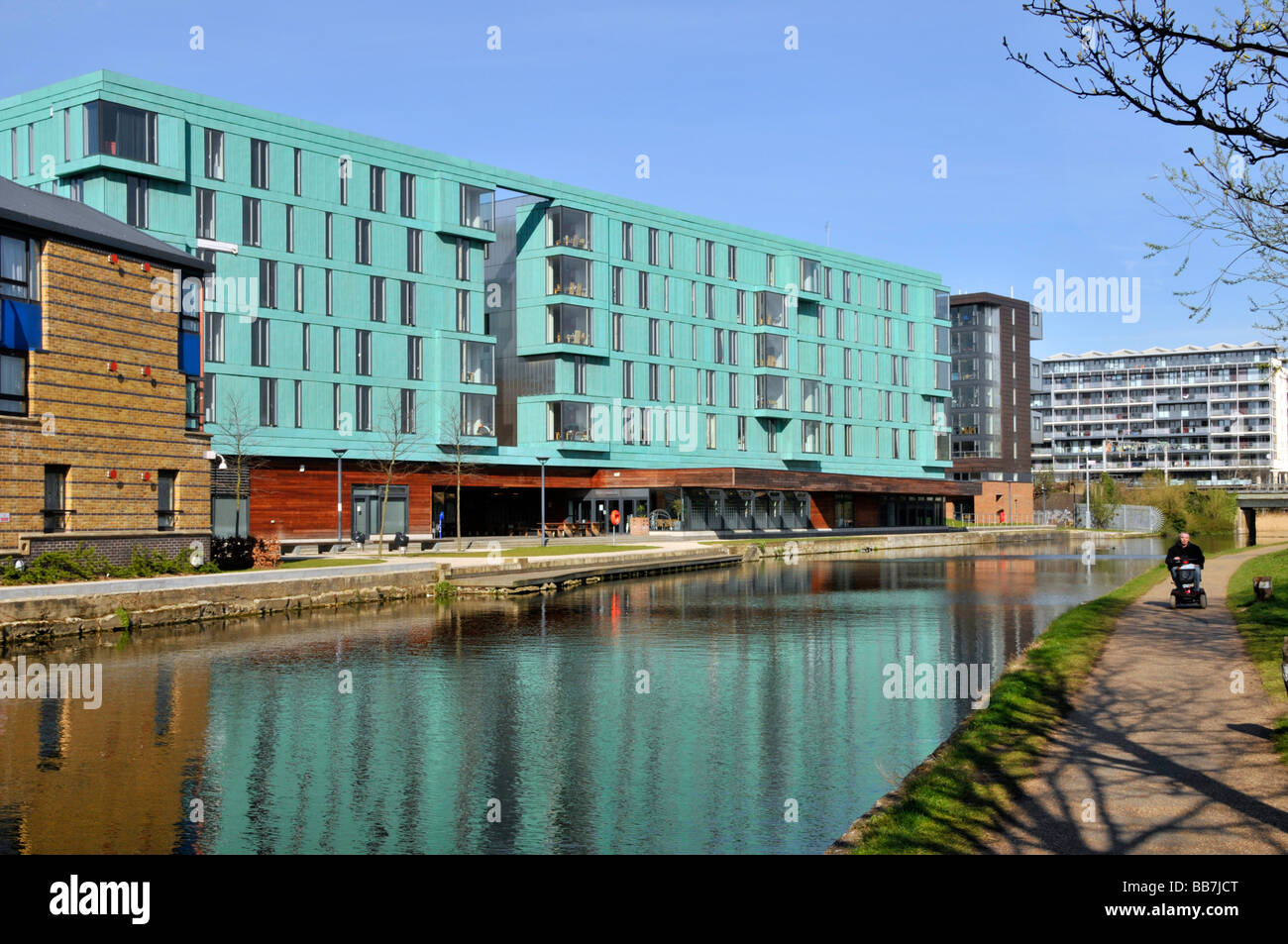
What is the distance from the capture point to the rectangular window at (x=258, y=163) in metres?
57.0

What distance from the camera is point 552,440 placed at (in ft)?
233

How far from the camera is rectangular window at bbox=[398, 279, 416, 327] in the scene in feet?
209

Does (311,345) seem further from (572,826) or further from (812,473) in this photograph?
(572,826)

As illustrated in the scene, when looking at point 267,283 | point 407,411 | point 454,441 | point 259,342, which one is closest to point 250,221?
point 267,283

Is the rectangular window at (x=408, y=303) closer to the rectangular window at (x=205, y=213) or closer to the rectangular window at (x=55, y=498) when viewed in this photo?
the rectangular window at (x=205, y=213)

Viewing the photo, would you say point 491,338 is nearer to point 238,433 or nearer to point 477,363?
point 477,363

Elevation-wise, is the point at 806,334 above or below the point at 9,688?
above

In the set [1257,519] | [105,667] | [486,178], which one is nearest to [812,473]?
[486,178]

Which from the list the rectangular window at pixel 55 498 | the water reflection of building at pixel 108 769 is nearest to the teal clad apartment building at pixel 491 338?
the rectangular window at pixel 55 498

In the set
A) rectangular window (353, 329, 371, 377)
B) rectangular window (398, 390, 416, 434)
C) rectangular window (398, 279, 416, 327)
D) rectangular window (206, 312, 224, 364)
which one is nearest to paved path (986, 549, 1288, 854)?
rectangular window (206, 312, 224, 364)

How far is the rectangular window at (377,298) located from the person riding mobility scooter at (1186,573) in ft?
150

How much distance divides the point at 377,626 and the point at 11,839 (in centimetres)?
1767

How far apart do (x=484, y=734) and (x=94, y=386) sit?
1869 cm

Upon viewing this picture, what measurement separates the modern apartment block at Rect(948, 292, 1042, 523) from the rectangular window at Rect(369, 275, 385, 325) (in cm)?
6961
